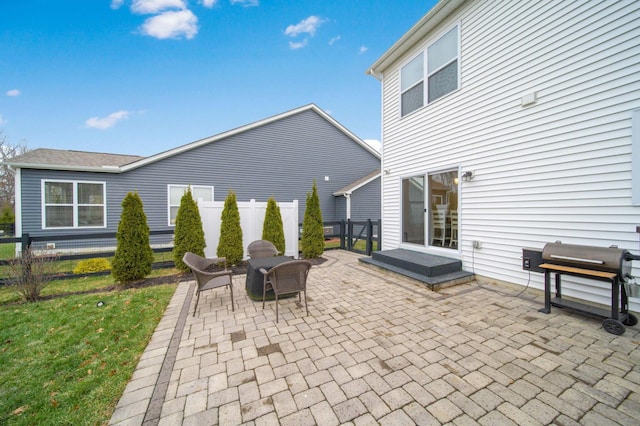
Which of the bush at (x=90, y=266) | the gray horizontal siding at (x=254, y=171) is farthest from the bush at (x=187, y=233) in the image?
the gray horizontal siding at (x=254, y=171)

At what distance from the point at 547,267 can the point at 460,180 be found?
8.02 ft

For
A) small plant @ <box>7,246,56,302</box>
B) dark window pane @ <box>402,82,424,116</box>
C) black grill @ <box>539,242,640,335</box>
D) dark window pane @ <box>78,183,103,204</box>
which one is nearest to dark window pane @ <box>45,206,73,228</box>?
dark window pane @ <box>78,183,103,204</box>

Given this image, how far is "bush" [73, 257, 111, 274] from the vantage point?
6.07 metres

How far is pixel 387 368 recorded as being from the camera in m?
2.26

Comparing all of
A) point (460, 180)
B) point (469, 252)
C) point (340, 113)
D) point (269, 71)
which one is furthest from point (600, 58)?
point (340, 113)

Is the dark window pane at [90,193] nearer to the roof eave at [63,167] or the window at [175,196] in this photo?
the roof eave at [63,167]

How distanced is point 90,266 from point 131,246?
2164mm

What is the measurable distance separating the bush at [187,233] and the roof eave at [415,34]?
6.58 meters

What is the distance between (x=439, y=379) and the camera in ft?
6.87

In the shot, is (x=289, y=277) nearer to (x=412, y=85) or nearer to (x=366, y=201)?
(x=412, y=85)

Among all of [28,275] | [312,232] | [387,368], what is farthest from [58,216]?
[387,368]

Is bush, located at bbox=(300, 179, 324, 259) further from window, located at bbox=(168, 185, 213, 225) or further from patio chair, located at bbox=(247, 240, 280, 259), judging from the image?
window, located at bbox=(168, 185, 213, 225)

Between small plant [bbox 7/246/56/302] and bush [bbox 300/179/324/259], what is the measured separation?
5.71m

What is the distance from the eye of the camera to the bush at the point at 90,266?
19.9ft
